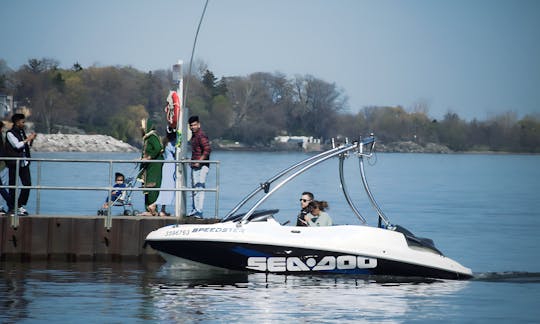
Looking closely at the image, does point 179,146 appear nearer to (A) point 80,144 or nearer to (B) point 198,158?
(B) point 198,158

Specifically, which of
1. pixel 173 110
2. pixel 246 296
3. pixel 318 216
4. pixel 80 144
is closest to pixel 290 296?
pixel 246 296

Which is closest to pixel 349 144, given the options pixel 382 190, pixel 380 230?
pixel 380 230

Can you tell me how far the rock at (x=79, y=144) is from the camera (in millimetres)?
157375

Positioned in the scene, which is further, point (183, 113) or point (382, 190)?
point (382, 190)

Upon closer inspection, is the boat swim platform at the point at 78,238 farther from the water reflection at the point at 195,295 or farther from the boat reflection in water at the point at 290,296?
the boat reflection in water at the point at 290,296

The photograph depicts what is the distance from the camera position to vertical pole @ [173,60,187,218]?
24.5 m

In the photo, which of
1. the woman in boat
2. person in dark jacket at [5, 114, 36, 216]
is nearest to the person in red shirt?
the woman in boat

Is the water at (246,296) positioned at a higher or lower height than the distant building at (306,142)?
lower

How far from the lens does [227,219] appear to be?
22.2m

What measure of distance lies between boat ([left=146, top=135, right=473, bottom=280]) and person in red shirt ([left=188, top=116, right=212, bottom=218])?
6.38 ft

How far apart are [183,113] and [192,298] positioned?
6.09m

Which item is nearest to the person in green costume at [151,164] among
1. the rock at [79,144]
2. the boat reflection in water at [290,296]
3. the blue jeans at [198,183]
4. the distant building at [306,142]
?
the blue jeans at [198,183]

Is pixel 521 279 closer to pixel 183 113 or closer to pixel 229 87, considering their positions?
pixel 183 113

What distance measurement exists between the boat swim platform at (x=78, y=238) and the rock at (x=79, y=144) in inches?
5274
